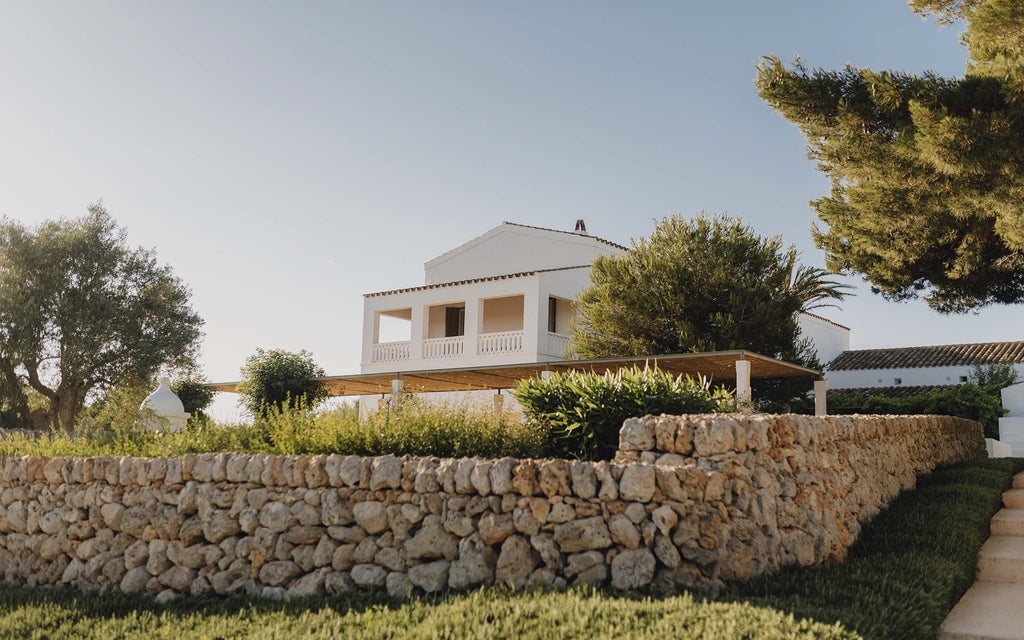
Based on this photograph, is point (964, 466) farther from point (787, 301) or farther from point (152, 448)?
point (152, 448)

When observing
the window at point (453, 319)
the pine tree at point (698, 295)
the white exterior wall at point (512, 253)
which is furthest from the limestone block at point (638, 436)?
the window at point (453, 319)

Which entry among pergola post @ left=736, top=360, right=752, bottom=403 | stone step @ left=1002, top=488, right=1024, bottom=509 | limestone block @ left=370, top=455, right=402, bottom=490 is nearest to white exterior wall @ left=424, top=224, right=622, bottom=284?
pergola post @ left=736, top=360, right=752, bottom=403

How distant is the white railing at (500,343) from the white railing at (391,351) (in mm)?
2927

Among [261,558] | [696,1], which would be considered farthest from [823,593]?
[696,1]

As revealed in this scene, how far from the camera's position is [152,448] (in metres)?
8.98

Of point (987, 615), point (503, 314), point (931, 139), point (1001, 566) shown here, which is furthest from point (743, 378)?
point (503, 314)

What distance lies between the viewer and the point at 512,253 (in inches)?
1046

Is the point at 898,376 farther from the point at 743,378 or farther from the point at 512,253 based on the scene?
the point at 743,378

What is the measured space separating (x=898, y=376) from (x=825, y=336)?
3339 mm

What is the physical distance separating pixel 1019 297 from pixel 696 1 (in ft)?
24.6

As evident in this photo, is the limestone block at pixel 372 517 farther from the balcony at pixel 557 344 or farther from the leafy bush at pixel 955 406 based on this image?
the leafy bush at pixel 955 406

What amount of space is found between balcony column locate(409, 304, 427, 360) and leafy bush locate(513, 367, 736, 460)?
55.0 feet

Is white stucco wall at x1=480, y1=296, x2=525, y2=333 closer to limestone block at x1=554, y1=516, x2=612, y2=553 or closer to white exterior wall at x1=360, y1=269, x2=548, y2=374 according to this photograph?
white exterior wall at x1=360, y1=269, x2=548, y2=374

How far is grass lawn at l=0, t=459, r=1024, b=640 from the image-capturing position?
4.42 metres
